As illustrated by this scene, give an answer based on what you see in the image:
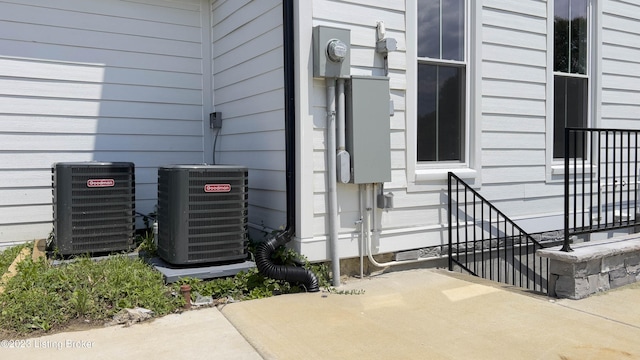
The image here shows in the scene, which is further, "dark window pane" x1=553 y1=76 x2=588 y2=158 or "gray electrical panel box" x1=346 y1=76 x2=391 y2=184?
"dark window pane" x1=553 y1=76 x2=588 y2=158

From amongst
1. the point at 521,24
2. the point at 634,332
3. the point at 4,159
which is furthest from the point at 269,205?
the point at 521,24

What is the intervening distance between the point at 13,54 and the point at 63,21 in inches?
24.2

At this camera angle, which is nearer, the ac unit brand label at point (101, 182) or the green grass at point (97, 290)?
the green grass at point (97, 290)

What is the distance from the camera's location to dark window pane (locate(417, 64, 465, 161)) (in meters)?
5.21

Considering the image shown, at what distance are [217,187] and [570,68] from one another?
462cm

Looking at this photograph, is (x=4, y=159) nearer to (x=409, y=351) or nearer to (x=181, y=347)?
(x=181, y=347)

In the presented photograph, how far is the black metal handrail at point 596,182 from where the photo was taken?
460 centimetres

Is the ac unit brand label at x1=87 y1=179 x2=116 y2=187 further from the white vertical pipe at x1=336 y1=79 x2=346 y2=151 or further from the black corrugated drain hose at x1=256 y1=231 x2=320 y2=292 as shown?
the white vertical pipe at x1=336 y1=79 x2=346 y2=151

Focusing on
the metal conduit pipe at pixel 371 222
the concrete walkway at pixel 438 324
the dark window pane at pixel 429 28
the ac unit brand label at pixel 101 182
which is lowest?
the concrete walkway at pixel 438 324

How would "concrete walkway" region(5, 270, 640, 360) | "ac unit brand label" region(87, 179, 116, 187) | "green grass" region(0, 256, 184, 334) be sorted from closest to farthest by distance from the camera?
1. "concrete walkway" region(5, 270, 640, 360)
2. "green grass" region(0, 256, 184, 334)
3. "ac unit brand label" region(87, 179, 116, 187)

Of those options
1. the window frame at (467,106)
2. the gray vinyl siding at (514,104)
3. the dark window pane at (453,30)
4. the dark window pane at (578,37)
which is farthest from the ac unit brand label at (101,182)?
the dark window pane at (578,37)

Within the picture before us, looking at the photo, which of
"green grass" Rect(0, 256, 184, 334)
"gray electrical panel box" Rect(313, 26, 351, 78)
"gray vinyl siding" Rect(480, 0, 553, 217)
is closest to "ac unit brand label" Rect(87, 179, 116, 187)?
"green grass" Rect(0, 256, 184, 334)

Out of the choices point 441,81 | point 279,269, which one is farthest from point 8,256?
point 441,81

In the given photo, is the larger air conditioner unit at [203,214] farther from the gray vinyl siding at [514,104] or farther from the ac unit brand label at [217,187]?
the gray vinyl siding at [514,104]
